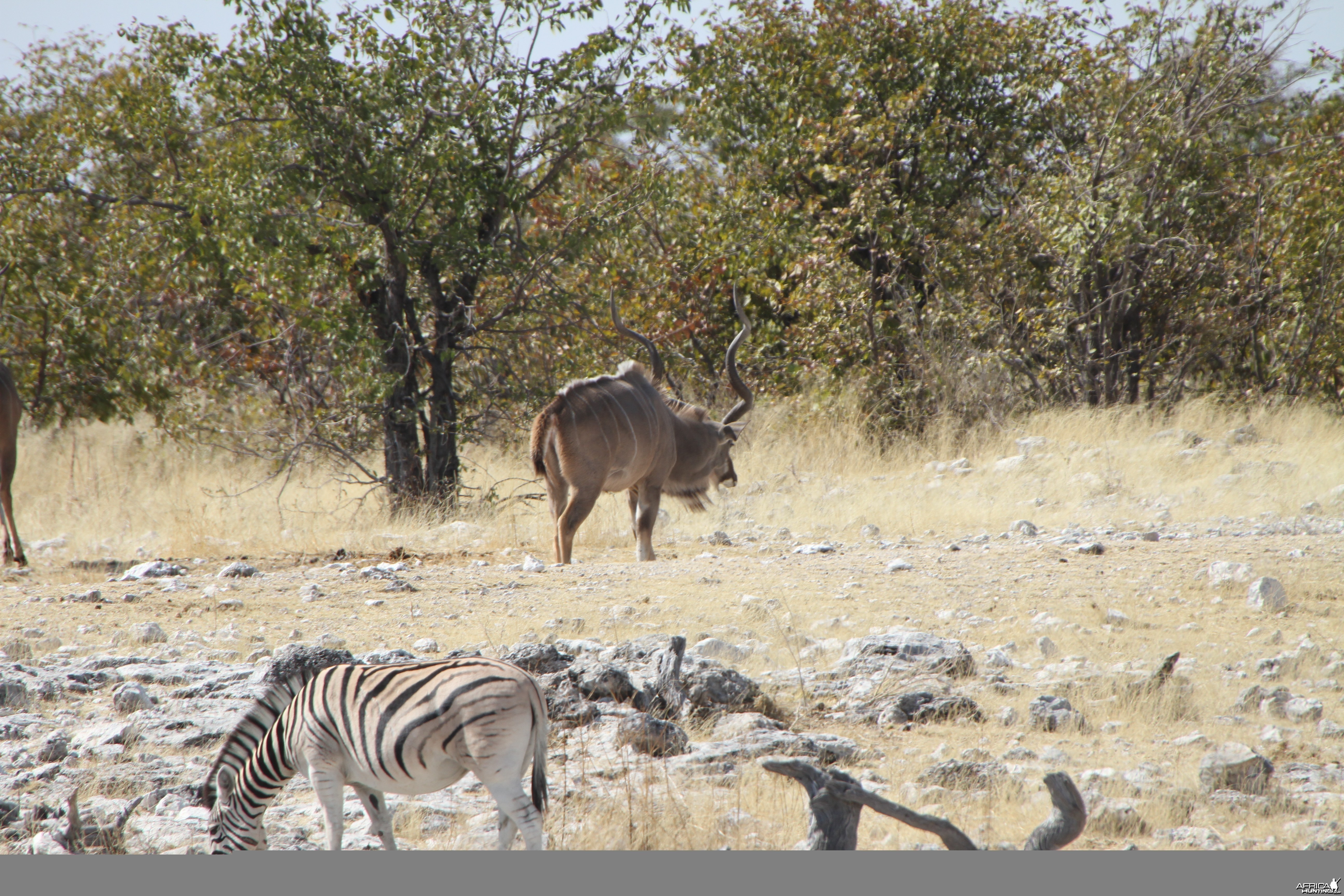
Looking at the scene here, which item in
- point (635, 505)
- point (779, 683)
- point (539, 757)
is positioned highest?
point (635, 505)

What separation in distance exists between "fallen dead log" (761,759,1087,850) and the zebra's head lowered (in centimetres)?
125

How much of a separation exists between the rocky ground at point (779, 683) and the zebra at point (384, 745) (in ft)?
0.98

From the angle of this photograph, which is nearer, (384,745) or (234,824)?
(384,745)

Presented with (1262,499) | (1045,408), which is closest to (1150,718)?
(1262,499)

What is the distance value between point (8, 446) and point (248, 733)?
6.62m

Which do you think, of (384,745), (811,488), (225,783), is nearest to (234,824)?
(225,783)

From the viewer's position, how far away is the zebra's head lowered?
108 inches

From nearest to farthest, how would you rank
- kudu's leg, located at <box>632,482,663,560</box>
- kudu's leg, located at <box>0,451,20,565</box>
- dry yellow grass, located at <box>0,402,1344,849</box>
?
dry yellow grass, located at <box>0,402,1344,849</box> < kudu's leg, located at <box>632,482,663,560</box> < kudu's leg, located at <box>0,451,20,565</box>

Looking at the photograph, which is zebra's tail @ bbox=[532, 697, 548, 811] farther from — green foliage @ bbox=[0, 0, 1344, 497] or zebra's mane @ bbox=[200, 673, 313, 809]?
green foliage @ bbox=[0, 0, 1344, 497]

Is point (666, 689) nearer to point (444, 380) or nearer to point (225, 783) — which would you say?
point (225, 783)

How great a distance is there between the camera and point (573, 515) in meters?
7.54

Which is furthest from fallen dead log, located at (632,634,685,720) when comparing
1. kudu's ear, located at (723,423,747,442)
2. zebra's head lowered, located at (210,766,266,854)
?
kudu's ear, located at (723,423,747,442)

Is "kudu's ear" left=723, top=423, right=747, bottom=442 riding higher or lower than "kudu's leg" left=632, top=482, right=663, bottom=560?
higher

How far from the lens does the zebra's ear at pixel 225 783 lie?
2.80 metres
